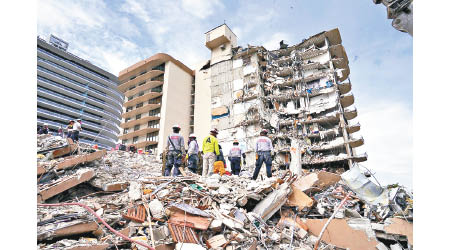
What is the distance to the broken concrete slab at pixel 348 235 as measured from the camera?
422cm

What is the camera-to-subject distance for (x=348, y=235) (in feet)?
14.3

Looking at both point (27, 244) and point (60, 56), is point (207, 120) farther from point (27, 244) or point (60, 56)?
point (60, 56)

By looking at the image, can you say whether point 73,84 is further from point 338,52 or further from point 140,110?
point 338,52

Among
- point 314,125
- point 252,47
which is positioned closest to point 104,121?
point 252,47

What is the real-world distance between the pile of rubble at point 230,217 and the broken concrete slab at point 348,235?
0.6 inches

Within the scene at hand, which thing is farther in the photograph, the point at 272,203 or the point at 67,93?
the point at 67,93

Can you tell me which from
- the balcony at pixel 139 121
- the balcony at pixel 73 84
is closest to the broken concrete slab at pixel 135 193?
the balcony at pixel 139 121

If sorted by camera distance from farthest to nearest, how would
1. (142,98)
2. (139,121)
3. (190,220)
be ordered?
(142,98), (139,121), (190,220)

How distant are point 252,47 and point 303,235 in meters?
32.0

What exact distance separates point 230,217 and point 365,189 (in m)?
2.88

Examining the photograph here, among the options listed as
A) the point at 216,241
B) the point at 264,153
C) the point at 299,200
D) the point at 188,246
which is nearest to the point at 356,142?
the point at 264,153

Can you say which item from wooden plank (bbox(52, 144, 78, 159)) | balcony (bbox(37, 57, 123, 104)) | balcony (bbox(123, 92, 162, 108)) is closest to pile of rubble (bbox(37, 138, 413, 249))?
wooden plank (bbox(52, 144, 78, 159))

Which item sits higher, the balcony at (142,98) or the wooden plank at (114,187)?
the balcony at (142,98)

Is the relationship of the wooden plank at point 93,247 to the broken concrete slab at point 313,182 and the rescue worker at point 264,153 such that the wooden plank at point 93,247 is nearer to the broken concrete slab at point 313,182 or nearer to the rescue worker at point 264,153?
the broken concrete slab at point 313,182
